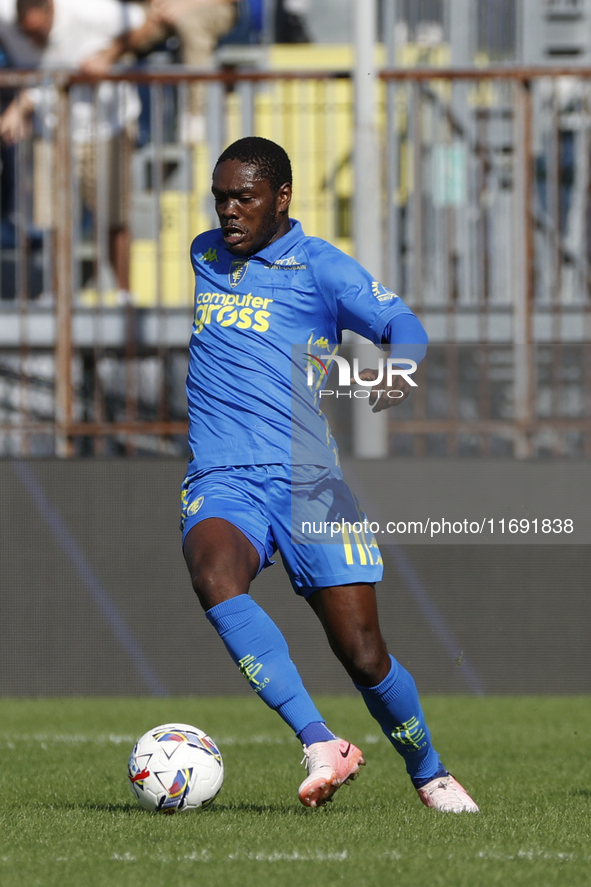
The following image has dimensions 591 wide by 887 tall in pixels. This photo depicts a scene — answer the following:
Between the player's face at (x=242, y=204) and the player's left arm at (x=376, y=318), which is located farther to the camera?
the player's face at (x=242, y=204)

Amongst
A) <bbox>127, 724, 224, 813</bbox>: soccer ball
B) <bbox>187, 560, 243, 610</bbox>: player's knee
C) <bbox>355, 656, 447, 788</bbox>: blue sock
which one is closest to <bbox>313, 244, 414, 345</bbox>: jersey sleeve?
<bbox>187, 560, 243, 610</bbox>: player's knee

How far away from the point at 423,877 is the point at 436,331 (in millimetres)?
6465

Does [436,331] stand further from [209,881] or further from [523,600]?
[209,881]

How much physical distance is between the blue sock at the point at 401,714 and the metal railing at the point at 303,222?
4.32 metres

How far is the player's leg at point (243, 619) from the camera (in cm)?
388

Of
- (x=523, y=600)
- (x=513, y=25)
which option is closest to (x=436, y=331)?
(x=523, y=600)

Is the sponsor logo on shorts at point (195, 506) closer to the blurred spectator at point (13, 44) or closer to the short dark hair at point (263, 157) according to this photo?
the short dark hair at point (263, 157)

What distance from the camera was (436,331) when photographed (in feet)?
30.5

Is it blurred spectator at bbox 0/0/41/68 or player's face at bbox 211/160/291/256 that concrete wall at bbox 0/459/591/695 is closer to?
player's face at bbox 211/160/291/256

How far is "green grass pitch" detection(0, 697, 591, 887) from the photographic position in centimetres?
316

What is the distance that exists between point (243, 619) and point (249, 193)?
3.99 feet

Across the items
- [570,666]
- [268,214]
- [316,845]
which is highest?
[268,214]

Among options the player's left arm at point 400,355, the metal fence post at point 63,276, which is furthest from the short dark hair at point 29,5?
the player's left arm at point 400,355

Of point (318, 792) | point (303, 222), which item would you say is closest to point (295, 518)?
point (318, 792)
